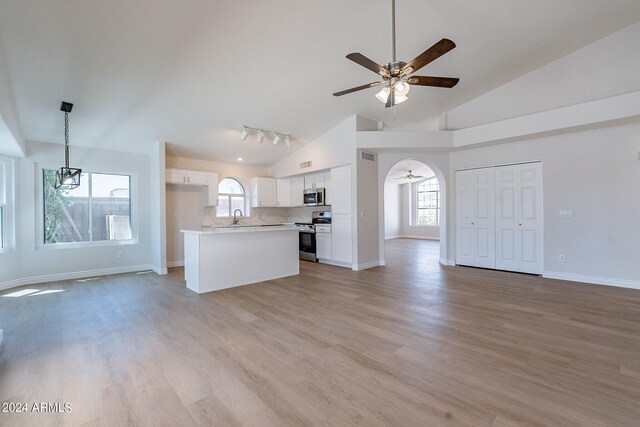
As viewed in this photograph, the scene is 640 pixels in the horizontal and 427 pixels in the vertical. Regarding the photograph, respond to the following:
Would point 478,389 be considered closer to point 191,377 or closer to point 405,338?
point 405,338

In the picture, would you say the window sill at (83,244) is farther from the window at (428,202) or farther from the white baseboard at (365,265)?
the window at (428,202)

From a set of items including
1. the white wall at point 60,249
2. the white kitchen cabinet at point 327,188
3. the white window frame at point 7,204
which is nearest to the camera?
the white window frame at point 7,204

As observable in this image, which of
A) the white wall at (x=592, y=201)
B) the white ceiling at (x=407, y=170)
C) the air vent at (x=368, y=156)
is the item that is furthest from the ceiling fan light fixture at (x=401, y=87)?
the white ceiling at (x=407, y=170)

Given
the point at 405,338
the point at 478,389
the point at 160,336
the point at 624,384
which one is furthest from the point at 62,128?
the point at 624,384

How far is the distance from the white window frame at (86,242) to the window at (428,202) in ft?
35.4

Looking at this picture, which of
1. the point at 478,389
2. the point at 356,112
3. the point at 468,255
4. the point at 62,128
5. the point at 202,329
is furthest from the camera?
the point at 468,255

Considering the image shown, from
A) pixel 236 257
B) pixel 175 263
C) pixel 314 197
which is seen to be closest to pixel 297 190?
pixel 314 197

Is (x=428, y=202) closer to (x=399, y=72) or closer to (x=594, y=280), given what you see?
(x=594, y=280)

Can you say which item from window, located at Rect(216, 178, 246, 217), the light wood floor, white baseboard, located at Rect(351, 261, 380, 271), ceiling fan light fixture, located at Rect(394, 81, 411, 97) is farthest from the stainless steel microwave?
ceiling fan light fixture, located at Rect(394, 81, 411, 97)

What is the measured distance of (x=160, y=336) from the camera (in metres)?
2.73

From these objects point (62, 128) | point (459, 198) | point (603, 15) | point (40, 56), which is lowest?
point (459, 198)

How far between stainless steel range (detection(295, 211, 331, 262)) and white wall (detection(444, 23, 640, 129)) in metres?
3.89

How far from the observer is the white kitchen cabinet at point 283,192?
7.75 meters

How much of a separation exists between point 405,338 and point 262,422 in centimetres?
154
